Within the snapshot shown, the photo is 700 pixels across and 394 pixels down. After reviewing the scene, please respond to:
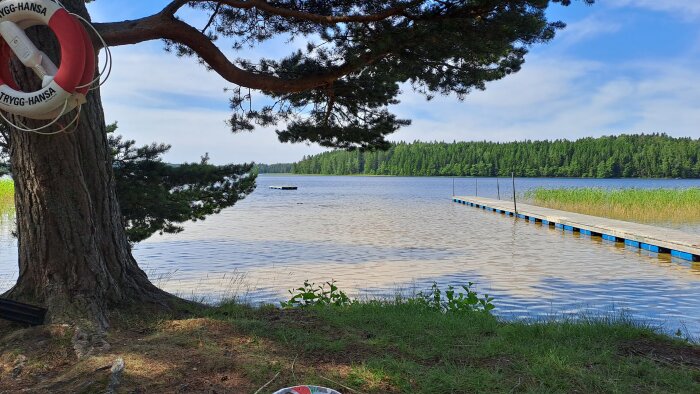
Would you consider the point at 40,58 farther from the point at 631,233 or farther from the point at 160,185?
the point at 631,233

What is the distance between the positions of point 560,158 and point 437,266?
96371mm

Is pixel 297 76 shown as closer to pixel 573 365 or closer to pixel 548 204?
pixel 573 365

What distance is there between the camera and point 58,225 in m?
4.43

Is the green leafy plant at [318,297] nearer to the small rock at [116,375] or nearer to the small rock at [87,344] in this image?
the small rock at [87,344]

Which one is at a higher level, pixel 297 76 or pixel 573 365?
pixel 297 76

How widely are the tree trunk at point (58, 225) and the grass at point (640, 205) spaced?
21.9m

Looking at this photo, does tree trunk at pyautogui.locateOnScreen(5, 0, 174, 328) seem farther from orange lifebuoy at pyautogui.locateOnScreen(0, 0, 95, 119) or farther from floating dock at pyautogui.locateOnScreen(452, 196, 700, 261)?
floating dock at pyautogui.locateOnScreen(452, 196, 700, 261)

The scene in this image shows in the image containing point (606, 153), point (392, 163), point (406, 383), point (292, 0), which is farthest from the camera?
point (392, 163)

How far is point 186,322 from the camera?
4418mm

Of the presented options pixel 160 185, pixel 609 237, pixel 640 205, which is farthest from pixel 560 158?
pixel 160 185

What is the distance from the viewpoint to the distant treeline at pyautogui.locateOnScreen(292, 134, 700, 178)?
313 feet

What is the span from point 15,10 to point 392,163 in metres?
121

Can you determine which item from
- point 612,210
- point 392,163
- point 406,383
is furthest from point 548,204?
point 392,163

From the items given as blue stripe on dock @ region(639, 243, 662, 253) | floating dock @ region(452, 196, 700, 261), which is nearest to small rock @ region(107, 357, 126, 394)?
floating dock @ region(452, 196, 700, 261)
